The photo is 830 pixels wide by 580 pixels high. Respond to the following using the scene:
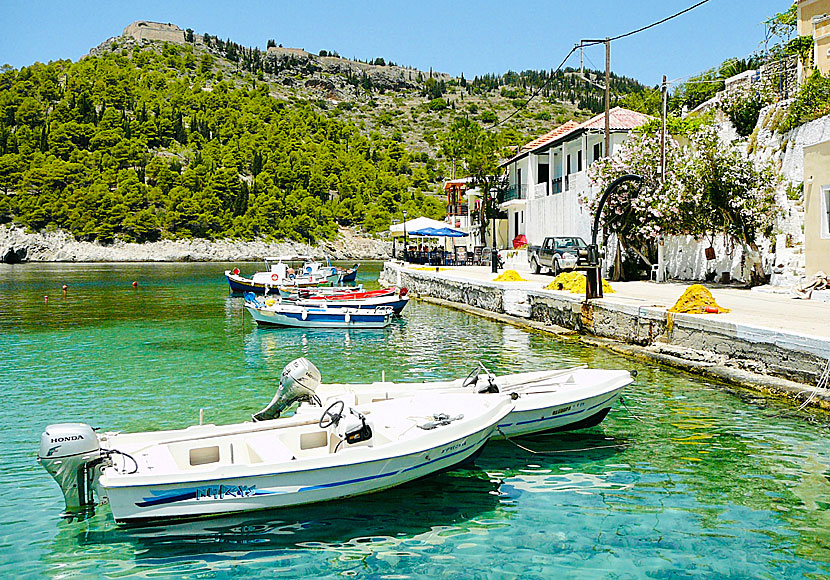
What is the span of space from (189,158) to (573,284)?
386ft

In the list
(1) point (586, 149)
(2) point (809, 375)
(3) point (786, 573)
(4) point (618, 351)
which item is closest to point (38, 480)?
(3) point (786, 573)

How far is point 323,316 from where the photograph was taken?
2509 cm

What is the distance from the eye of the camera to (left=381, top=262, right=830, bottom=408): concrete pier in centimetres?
1209

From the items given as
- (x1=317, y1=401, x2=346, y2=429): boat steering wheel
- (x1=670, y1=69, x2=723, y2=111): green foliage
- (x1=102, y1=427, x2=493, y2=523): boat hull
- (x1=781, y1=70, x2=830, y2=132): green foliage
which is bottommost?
(x1=102, y1=427, x2=493, y2=523): boat hull

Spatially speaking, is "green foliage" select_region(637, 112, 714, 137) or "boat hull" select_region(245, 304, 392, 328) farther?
"green foliage" select_region(637, 112, 714, 137)

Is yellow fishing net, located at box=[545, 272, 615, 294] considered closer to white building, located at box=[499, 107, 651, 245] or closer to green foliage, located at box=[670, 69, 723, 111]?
white building, located at box=[499, 107, 651, 245]

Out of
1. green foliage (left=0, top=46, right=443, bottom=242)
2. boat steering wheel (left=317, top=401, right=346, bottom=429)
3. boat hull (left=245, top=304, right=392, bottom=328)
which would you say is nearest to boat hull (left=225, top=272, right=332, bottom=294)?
boat hull (left=245, top=304, right=392, bottom=328)

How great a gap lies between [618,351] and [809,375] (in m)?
5.64

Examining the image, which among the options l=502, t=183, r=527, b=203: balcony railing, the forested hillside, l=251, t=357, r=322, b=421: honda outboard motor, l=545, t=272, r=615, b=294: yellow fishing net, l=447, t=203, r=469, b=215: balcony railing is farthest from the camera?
the forested hillside

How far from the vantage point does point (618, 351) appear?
17188mm

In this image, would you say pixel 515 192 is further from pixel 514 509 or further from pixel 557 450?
pixel 514 509

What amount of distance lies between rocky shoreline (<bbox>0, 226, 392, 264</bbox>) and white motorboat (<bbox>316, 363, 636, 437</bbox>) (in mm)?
84527

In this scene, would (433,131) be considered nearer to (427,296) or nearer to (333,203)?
(333,203)

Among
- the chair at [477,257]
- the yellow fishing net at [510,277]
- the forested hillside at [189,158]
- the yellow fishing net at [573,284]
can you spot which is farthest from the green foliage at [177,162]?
the yellow fishing net at [573,284]
